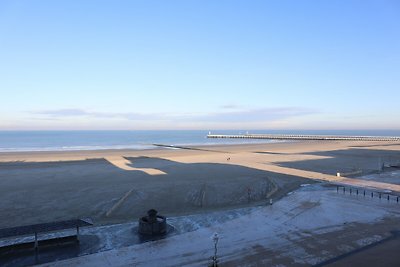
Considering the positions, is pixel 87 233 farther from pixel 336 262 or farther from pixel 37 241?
pixel 336 262

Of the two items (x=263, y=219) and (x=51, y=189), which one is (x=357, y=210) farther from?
(x=51, y=189)

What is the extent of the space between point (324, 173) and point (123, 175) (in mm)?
19349

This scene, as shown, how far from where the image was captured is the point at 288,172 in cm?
3303

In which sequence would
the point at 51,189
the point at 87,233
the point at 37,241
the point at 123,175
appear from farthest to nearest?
the point at 123,175 < the point at 51,189 < the point at 87,233 < the point at 37,241

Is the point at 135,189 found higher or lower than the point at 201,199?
higher

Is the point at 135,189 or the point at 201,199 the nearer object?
the point at 201,199

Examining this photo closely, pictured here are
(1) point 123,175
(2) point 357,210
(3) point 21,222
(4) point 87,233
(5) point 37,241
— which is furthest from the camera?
(1) point 123,175

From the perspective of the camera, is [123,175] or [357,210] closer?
[357,210]

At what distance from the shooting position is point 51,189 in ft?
80.9

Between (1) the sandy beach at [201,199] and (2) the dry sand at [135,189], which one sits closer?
(1) the sandy beach at [201,199]

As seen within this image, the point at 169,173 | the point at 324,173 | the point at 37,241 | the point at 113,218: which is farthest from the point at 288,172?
the point at 37,241

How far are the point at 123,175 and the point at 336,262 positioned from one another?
23262 mm

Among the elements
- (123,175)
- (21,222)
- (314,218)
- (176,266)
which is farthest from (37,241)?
(123,175)

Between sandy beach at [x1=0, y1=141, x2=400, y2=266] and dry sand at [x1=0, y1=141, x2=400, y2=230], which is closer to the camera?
sandy beach at [x1=0, y1=141, x2=400, y2=266]
